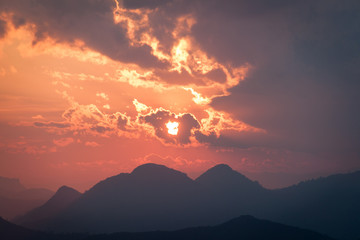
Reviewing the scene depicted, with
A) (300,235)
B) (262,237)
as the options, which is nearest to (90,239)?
(262,237)

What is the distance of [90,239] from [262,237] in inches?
4203

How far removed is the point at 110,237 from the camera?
198250 mm

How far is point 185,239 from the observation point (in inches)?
7854

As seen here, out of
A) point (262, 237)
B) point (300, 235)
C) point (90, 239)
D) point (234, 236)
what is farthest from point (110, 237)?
point (300, 235)

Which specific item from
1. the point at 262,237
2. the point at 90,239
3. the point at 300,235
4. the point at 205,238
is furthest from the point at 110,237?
the point at 300,235

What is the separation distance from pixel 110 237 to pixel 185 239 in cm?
4785

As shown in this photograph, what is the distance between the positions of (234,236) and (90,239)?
9044 cm

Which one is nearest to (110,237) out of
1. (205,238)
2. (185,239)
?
(185,239)

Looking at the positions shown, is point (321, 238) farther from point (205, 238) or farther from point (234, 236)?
point (205, 238)

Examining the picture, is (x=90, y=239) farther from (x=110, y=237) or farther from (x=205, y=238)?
(x=205, y=238)

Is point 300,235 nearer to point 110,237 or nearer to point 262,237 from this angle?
point 262,237

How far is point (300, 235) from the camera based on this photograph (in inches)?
7707

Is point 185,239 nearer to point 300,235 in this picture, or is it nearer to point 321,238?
point 300,235

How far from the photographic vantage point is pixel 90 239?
192m
